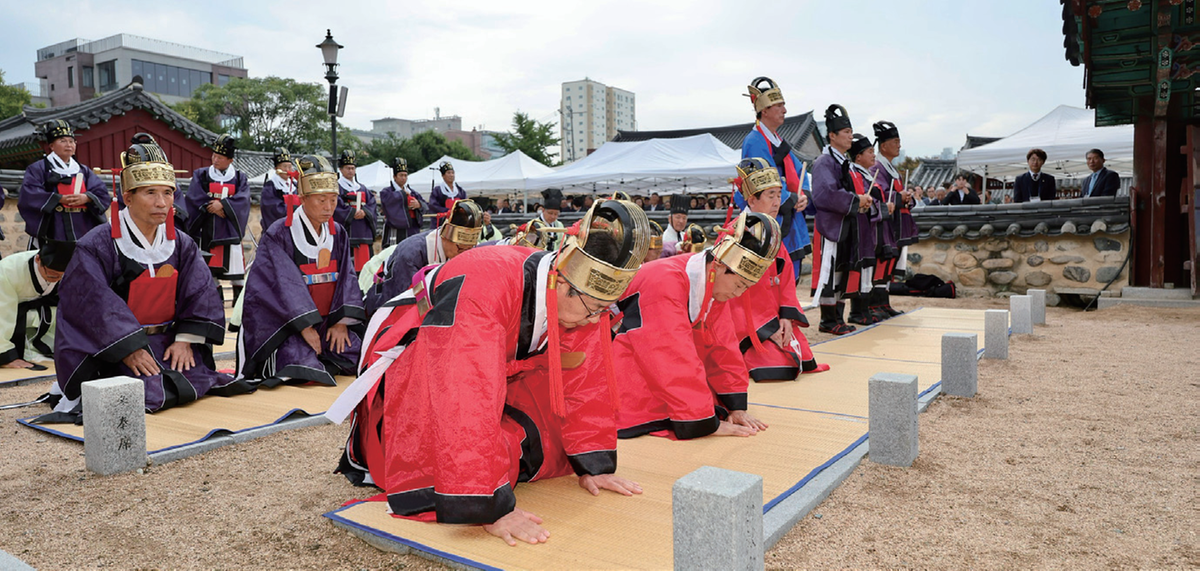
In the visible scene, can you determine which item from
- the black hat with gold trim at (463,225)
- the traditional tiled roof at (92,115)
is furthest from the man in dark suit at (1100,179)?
the traditional tiled roof at (92,115)

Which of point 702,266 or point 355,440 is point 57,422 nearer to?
point 355,440

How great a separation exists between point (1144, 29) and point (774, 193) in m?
4.83

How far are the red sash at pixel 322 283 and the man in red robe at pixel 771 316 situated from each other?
2.66 m

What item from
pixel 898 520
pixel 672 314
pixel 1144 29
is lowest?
pixel 898 520

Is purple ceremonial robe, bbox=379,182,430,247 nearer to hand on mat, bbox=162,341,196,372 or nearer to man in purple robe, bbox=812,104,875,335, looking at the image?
man in purple robe, bbox=812,104,875,335

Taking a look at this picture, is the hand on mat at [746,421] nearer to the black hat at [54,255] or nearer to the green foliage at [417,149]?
the black hat at [54,255]

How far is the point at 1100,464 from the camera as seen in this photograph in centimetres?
311

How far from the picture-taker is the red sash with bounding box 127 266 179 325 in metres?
4.15

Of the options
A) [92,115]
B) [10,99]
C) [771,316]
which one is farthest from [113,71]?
[771,316]

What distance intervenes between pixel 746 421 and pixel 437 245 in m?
2.34

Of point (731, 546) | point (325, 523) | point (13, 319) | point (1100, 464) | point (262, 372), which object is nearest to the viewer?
point (731, 546)

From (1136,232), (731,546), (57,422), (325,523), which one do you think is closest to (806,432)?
(731,546)

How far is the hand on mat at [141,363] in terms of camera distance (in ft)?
12.9

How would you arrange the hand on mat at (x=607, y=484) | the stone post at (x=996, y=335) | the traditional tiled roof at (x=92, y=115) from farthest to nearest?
the traditional tiled roof at (x=92, y=115), the stone post at (x=996, y=335), the hand on mat at (x=607, y=484)
